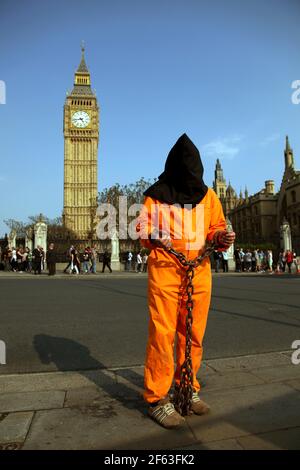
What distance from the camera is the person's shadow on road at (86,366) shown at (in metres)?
2.79

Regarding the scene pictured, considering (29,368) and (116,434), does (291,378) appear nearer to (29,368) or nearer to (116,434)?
(116,434)

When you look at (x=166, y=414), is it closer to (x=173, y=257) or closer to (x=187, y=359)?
(x=187, y=359)

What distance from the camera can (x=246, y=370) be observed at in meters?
3.34

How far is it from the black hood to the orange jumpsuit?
6cm

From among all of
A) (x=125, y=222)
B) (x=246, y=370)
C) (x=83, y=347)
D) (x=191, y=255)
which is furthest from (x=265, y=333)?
(x=125, y=222)

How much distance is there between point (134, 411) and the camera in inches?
98.0

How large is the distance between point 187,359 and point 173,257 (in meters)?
0.71

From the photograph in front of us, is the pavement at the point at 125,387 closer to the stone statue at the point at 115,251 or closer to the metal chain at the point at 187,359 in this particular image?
the metal chain at the point at 187,359

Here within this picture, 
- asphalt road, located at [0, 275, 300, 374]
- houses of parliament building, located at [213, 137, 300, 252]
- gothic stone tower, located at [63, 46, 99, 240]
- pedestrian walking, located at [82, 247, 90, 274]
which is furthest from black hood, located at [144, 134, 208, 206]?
gothic stone tower, located at [63, 46, 99, 240]

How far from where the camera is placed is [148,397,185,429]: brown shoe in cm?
221

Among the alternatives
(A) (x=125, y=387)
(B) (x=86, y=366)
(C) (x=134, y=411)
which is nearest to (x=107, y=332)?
(B) (x=86, y=366)

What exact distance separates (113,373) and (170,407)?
111 cm

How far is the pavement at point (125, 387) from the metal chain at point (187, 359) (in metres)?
0.14

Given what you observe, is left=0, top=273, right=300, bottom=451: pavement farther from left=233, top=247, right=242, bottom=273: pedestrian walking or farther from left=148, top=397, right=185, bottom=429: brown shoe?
left=233, top=247, right=242, bottom=273: pedestrian walking
